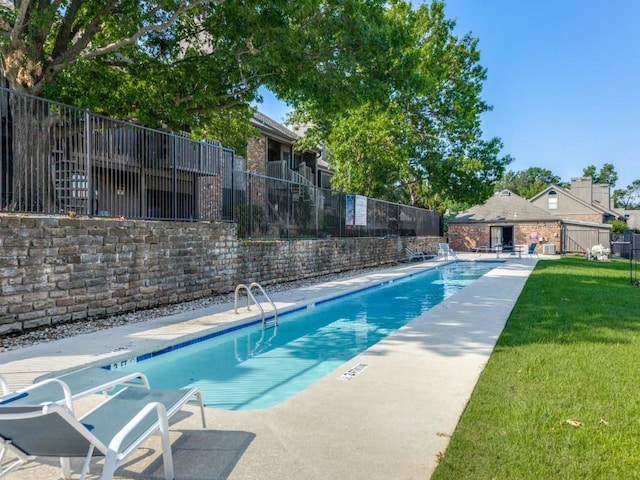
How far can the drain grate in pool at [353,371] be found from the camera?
471cm

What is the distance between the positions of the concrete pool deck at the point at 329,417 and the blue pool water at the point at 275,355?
447mm

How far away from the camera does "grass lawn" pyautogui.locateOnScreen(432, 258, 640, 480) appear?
2816 mm

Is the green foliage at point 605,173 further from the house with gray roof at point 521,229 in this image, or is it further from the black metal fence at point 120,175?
the black metal fence at point 120,175

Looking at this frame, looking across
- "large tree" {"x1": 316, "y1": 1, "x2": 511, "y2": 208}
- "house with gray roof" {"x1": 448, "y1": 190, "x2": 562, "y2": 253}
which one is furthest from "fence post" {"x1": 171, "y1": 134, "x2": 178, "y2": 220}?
"house with gray roof" {"x1": 448, "y1": 190, "x2": 562, "y2": 253}

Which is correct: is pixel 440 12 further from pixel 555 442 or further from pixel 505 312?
pixel 555 442

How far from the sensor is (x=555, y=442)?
10.2 feet

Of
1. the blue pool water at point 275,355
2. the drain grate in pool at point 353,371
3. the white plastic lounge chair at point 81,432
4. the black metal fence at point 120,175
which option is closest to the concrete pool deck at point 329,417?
the drain grate in pool at point 353,371

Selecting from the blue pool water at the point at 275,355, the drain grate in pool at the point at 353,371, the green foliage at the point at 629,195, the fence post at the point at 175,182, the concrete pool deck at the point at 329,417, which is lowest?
the blue pool water at the point at 275,355

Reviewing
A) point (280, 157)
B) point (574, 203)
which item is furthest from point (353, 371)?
point (574, 203)

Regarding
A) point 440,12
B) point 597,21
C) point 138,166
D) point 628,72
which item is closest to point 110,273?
point 138,166

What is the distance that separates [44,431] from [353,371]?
322 cm

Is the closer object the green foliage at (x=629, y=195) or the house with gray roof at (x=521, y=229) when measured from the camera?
the house with gray roof at (x=521, y=229)

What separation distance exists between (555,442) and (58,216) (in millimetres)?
7277

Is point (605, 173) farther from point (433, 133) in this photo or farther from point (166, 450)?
point (166, 450)
